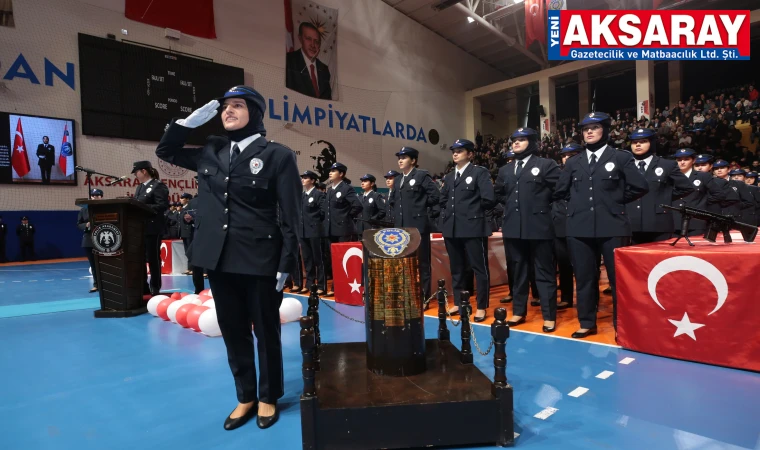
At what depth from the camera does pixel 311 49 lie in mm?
16484

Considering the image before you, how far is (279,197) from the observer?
226 cm

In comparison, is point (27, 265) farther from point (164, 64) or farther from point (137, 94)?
point (164, 64)

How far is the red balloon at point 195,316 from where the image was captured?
4.38 metres

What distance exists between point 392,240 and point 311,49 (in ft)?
51.4

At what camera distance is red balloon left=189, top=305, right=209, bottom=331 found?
4375 mm

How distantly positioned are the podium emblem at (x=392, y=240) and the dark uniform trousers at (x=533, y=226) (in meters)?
1.96

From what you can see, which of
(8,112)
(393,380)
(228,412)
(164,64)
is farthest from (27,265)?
(393,380)

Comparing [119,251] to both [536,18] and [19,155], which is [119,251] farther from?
[536,18]

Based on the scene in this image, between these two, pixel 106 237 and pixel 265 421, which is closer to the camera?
pixel 265 421

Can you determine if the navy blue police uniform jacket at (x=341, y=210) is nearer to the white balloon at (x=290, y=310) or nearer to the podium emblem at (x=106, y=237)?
the white balloon at (x=290, y=310)

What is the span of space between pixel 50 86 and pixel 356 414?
13556 mm

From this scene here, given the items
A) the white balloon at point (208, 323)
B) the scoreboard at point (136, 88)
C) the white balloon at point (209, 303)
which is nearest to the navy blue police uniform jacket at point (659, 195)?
the white balloon at point (208, 323)

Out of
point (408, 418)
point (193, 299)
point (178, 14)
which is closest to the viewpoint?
point (408, 418)

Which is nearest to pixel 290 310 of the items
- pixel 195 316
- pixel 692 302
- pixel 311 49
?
pixel 195 316
